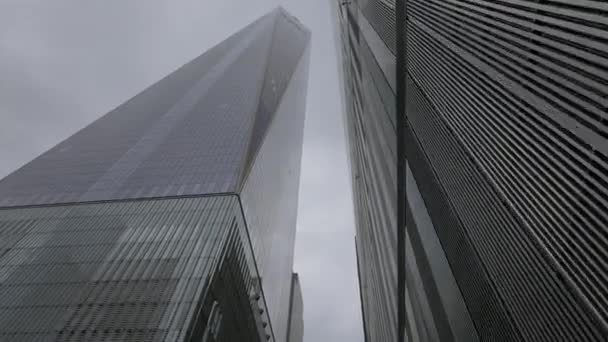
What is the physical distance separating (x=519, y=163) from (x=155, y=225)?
45.2 metres

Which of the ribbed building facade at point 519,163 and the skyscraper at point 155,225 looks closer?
the ribbed building facade at point 519,163

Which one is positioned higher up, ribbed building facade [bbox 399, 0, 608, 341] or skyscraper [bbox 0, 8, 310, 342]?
skyscraper [bbox 0, 8, 310, 342]

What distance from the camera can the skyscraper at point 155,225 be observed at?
38.2 metres

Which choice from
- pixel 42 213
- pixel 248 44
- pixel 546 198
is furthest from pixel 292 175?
pixel 546 198

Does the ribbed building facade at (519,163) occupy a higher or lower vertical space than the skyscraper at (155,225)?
lower

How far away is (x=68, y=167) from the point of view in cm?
7469

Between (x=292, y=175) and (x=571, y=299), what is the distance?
128 meters

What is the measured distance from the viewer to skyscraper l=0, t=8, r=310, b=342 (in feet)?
125

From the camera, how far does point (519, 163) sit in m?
12.0

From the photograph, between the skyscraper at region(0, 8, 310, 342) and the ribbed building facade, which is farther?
the skyscraper at region(0, 8, 310, 342)

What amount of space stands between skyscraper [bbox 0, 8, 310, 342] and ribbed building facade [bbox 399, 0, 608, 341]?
25.4 meters

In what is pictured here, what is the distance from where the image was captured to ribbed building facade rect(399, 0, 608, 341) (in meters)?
8.83

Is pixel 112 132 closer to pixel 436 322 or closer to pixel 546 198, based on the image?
pixel 436 322

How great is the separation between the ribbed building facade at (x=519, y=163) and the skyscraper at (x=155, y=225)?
2540cm
